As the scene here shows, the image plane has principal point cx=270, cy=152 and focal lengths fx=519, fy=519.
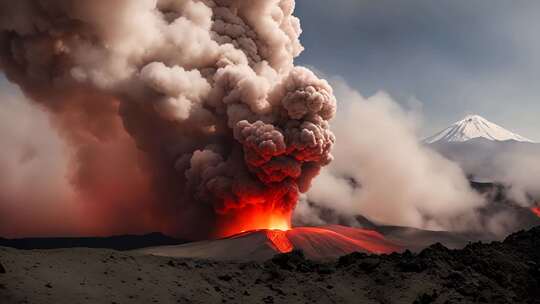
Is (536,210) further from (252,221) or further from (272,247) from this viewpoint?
(272,247)

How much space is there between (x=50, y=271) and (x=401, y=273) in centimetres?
1791

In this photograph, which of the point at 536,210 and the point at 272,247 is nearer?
the point at 272,247

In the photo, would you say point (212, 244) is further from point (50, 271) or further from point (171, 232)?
point (50, 271)

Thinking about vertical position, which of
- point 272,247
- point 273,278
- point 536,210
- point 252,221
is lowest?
point 273,278

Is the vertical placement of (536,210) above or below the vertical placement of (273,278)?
above

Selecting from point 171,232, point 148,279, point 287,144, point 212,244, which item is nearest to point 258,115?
point 287,144

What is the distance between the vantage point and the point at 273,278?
27.0 metres

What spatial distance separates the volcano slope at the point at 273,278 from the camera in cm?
2009

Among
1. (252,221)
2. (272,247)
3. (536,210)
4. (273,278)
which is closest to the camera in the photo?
(273,278)

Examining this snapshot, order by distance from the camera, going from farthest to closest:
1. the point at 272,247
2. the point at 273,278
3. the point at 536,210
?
the point at 536,210
the point at 272,247
the point at 273,278

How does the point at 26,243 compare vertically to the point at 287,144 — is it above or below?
below

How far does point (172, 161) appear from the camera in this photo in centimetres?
6512

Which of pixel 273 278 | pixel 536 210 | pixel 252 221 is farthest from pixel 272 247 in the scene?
pixel 536 210

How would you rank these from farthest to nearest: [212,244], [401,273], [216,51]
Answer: [216,51]
[212,244]
[401,273]
